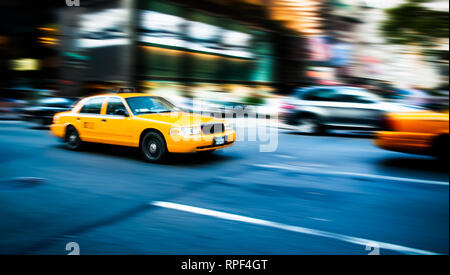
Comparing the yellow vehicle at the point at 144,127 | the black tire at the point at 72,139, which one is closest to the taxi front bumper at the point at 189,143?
the yellow vehicle at the point at 144,127

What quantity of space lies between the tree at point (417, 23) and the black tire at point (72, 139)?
44.8ft

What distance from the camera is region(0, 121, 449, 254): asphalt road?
372 centimetres

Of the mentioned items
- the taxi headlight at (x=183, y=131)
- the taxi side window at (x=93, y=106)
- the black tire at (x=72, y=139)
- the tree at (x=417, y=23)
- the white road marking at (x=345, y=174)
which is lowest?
the white road marking at (x=345, y=174)

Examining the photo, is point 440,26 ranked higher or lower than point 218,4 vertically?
lower

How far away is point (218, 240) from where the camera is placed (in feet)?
12.4

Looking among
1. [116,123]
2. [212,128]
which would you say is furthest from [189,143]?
[116,123]

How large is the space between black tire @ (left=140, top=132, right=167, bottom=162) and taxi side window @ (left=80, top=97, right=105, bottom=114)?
1534mm

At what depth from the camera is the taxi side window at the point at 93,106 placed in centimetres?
847

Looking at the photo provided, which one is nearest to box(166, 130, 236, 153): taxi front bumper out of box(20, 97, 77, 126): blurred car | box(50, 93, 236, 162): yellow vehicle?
box(50, 93, 236, 162): yellow vehicle

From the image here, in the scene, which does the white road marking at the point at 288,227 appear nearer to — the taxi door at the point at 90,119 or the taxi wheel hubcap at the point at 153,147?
the taxi wheel hubcap at the point at 153,147

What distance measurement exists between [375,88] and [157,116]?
23004 mm

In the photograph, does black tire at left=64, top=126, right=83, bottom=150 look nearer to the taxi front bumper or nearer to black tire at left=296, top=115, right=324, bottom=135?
the taxi front bumper

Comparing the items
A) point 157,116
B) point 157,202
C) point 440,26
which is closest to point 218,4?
point 440,26
